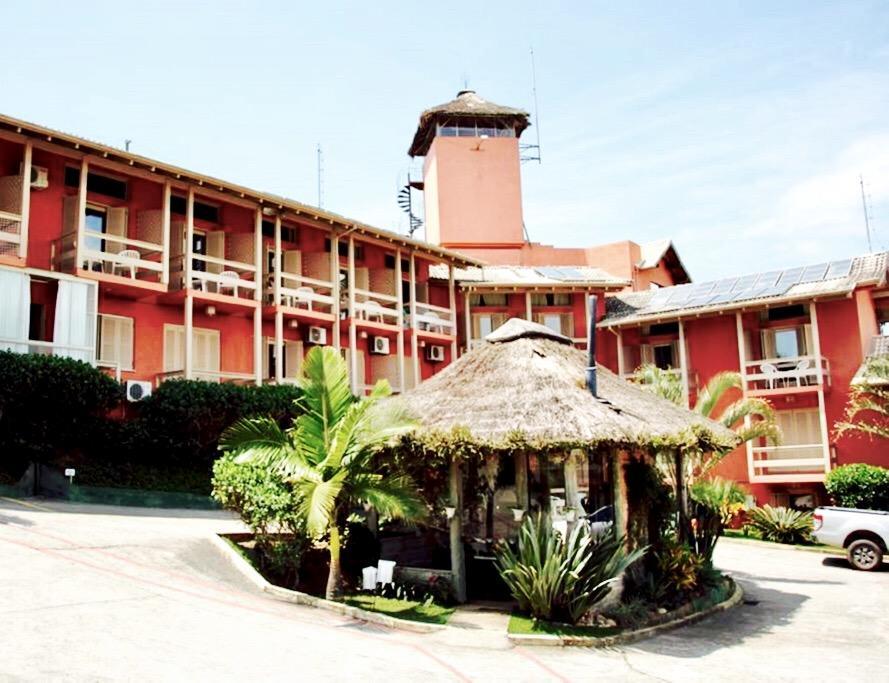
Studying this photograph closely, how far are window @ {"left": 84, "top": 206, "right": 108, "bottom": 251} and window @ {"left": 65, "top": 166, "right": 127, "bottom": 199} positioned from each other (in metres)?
0.52

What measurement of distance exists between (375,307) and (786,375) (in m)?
14.5

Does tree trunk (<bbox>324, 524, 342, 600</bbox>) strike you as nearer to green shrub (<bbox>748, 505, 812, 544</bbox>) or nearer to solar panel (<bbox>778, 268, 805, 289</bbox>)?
green shrub (<bbox>748, 505, 812, 544</bbox>)

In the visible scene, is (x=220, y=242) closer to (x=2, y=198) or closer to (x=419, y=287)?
(x=2, y=198)

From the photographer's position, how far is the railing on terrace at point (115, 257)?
803 inches

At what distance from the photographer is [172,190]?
23125mm

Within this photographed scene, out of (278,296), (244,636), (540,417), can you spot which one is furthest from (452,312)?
(244,636)

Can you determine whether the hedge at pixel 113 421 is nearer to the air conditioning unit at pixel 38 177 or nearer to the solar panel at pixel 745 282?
the air conditioning unit at pixel 38 177

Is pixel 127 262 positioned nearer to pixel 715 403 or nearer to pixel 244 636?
pixel 244 636

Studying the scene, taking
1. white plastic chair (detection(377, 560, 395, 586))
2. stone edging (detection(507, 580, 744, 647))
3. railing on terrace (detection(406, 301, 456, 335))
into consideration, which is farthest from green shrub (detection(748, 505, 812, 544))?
white plastic chair (detection(377, 560, 395, 586))

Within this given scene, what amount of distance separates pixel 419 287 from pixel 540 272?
224 inches

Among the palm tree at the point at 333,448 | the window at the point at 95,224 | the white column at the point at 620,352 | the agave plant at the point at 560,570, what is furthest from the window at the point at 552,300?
the agave plant at the point at 560,570

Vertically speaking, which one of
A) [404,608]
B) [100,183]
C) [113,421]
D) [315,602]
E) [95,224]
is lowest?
[404,608]

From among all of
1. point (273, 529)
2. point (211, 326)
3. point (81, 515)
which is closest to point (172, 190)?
point (211, 326)

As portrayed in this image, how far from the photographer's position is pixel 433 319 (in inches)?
1199
